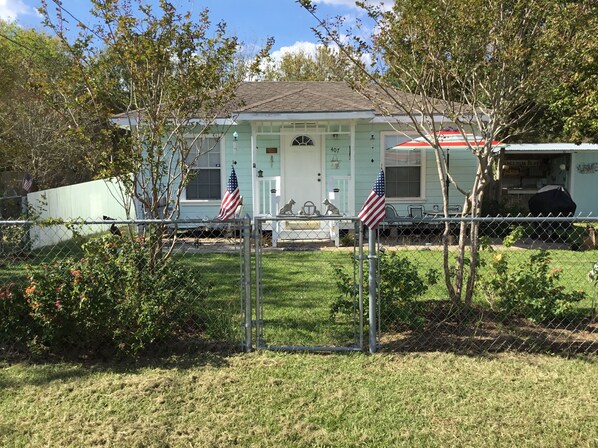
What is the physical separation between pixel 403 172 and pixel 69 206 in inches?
326

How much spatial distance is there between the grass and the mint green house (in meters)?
7.23

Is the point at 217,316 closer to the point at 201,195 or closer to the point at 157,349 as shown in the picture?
the point at 157,349

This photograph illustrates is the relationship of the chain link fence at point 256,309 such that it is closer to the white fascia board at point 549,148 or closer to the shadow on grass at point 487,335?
the shadow on grass at point 487,335

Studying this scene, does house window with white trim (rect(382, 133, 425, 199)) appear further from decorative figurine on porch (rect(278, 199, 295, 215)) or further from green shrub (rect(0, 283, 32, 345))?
green shrub (rect(0, 283, 32, 345))

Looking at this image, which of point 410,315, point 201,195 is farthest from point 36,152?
point 410,315

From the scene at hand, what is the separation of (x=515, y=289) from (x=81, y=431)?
3704mm

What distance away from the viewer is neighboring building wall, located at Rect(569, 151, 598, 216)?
54.5ft

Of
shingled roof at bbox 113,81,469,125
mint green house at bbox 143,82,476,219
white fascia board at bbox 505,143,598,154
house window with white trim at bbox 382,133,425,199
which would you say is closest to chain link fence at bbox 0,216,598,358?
shingled roof at bbox 113,81,469,125

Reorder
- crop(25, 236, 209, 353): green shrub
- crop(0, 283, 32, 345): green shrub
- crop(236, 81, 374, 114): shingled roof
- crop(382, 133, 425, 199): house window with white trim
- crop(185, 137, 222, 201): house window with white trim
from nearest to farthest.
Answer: crop(25, 236, 209, 353): green shrub
crop(0, 283, 32, 345): green shrub
crop(236, 81, 374, 114): shingled roof
crop(185, 137, 222, 201): house window with white trim
crop(382, 133, 425, 199): house window with white trim

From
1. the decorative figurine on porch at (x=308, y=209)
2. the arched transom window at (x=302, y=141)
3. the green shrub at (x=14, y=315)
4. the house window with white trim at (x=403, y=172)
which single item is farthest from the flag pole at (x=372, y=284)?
the house window with white trim at (x=403, y=172)

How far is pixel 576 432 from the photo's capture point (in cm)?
317

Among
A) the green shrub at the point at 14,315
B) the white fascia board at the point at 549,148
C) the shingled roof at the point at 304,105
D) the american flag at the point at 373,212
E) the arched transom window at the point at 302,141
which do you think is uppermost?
the shingled roof at the point at 304,105

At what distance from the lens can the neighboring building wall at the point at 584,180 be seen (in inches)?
655

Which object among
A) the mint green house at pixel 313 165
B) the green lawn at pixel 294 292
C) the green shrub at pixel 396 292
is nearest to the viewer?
the green shrub at pixel 396 292
